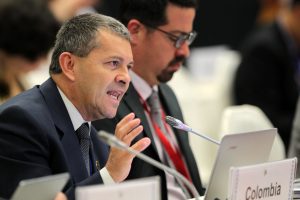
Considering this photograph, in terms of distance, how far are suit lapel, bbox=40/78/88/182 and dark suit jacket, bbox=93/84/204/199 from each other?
1.48 feet

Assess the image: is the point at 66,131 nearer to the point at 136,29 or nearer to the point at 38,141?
the point at 38,141

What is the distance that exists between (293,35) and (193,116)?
126cm

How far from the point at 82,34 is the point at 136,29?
65cm

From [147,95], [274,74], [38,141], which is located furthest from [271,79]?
[38,141]

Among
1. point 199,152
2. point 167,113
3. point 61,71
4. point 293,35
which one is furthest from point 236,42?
point 61,71

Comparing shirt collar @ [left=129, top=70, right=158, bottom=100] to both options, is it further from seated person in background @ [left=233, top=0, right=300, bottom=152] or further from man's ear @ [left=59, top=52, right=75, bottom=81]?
seated person in background @ [left=233, top=0, right=300, bottom=152]

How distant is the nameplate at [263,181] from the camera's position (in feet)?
6.99

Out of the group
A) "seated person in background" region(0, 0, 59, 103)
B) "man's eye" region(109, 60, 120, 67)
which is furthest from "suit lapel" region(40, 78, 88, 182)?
"seated person in background" region(0, 0, 59, 103)

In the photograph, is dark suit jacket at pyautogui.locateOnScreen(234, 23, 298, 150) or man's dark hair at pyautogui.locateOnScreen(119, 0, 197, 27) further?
dark suit jacket at pyautogui.locateOnScreen(234, 23, 298, 150)

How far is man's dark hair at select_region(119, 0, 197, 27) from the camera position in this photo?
2961mm

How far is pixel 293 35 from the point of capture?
586cm

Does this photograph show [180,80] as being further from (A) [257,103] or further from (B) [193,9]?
(B) [193,9]

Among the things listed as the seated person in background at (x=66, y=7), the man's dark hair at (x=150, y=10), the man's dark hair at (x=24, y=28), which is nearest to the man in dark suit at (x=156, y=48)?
the man's dark hair at (x=150, y=10)

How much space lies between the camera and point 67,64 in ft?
7.64
